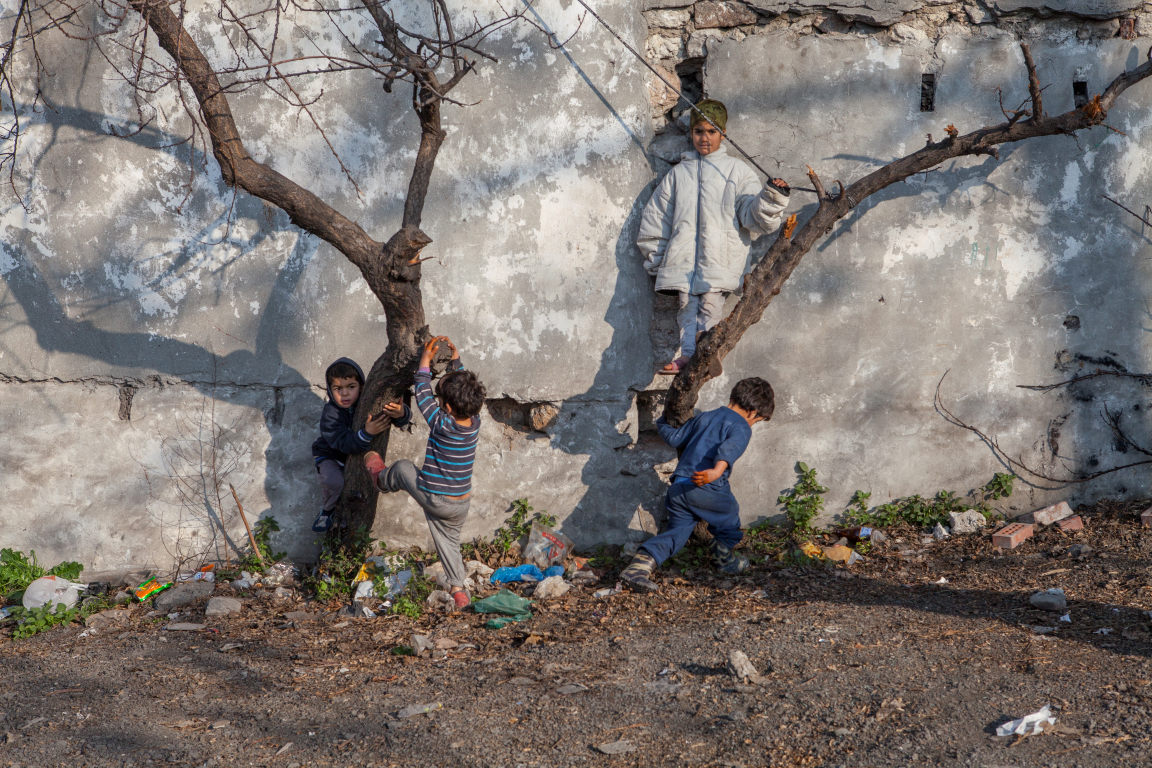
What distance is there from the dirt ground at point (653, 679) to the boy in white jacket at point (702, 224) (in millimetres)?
1546

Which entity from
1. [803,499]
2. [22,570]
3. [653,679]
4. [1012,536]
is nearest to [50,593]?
[22,570]

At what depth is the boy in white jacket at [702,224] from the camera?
526cm

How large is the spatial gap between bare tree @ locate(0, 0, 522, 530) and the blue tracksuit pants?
1.57 metres

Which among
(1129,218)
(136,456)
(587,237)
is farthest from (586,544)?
(1129,218)

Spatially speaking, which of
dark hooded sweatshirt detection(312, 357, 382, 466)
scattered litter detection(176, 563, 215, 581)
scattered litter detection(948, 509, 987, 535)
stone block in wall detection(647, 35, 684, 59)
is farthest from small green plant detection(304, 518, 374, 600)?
scattered litter detection(948, 509, 987, 535)

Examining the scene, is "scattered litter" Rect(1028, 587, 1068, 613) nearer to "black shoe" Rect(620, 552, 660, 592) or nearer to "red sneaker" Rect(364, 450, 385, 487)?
"black shoe" Rect(620, 552, 660, 592)

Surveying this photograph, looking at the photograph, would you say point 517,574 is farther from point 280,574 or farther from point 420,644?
point 280,574

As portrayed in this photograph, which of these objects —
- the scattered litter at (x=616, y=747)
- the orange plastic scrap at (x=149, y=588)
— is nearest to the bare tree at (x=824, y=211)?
the scattered litter at (x=616, y=747)

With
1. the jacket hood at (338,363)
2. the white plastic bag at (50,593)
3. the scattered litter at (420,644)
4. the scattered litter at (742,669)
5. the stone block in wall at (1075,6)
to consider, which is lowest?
the white plastic bag at (50,593)

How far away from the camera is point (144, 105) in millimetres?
5266

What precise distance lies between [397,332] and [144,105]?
2040mm

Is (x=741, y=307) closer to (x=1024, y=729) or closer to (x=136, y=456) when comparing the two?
(x=1024, y=729)

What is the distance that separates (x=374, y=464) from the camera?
498cm

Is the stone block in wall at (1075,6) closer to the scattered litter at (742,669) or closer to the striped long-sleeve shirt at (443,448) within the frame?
the striped long-sleeve shirt at (443,448)
